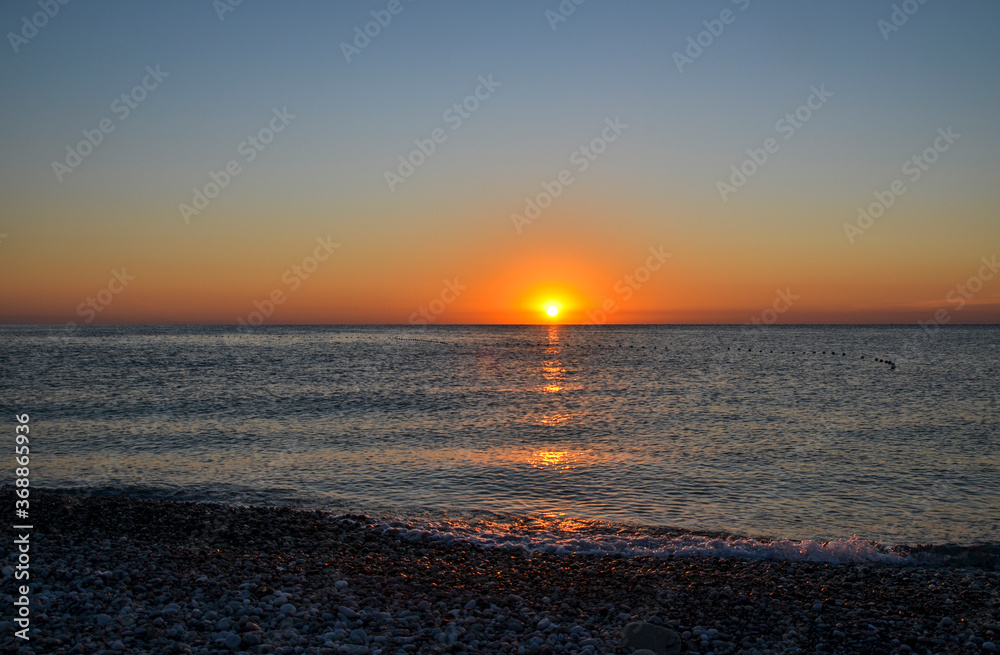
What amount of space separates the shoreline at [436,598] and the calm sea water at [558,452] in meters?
2.18

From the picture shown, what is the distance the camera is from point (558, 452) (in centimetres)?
2242

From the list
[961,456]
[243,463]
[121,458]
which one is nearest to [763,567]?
[961,456]

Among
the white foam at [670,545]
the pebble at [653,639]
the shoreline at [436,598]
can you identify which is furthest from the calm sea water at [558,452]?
the pebble at [653,639]

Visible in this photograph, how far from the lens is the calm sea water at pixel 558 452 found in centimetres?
1514

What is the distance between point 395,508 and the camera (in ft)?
51.1

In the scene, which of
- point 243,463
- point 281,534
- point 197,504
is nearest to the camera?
point 281,534

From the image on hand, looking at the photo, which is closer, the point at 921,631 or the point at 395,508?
the point at 921,631

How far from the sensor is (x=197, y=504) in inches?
592

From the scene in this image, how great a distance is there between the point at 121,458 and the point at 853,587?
20.4 m

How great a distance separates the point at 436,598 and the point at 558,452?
13.2 metres

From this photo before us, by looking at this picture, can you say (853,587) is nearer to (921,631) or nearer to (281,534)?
(921,631)

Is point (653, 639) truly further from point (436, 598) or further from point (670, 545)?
point (670, 545)

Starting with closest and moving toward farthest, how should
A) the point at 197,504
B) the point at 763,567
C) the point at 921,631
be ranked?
the point at 921,631 < the point at 763,567 < the point at 197,504

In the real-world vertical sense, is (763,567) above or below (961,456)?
below
